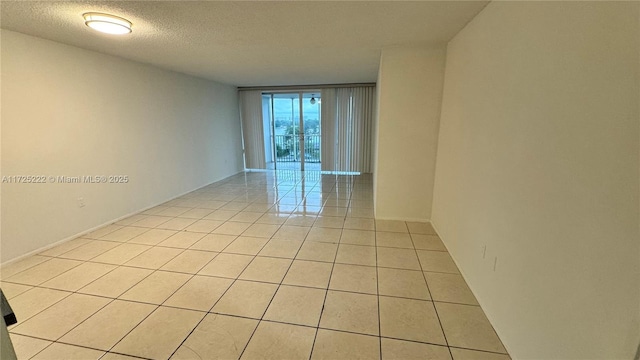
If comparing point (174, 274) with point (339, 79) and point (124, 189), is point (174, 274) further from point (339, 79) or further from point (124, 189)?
point (339, 79)

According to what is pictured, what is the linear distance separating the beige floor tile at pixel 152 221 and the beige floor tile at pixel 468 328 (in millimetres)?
3422

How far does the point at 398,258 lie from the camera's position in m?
2.59

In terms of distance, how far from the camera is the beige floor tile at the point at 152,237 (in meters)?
2.96

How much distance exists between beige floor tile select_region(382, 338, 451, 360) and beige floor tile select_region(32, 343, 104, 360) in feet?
5.53

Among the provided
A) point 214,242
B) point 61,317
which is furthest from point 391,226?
point 61,317

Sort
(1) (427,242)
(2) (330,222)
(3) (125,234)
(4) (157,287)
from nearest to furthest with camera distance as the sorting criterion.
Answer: (4) (157,287), (1) (427,242), (3) (125,234), (2) (330,222)

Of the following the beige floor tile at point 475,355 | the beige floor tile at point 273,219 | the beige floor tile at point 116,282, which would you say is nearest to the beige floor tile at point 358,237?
the beige floor tile at point 273,219

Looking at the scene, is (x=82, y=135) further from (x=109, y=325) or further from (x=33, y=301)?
(x=109, y=325)

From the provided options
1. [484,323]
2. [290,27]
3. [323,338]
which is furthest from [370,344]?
[290,27]

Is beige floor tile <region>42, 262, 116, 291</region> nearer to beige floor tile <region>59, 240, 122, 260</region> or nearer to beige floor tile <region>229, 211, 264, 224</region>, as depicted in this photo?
beige floor tile <region>59, 240, 122, 260</region>

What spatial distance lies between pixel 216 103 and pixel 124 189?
9.31 feet

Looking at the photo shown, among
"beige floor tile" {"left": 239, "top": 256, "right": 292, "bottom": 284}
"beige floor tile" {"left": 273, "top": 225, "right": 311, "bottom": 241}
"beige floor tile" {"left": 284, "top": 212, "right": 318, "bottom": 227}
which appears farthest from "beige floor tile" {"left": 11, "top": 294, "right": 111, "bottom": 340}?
"beige floor tile" {"left": 284, "top": 212, "right": 318, "bottom": 227}

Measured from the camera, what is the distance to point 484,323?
1.75 m

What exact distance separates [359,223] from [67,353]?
111 inches
